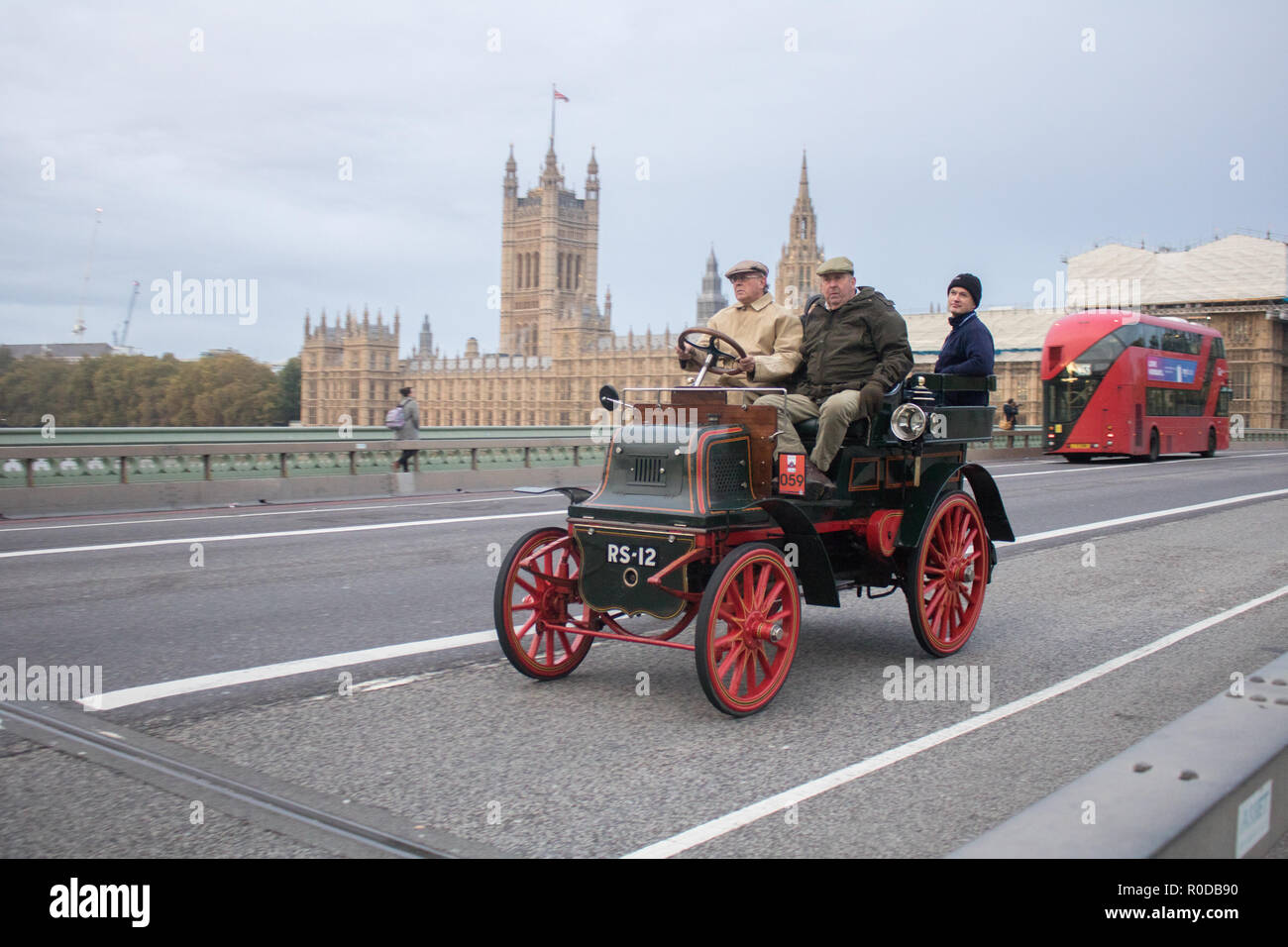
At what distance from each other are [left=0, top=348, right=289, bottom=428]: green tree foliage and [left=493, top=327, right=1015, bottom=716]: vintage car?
51.6ft

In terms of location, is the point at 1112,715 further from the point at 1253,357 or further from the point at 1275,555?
the point at 1253,357

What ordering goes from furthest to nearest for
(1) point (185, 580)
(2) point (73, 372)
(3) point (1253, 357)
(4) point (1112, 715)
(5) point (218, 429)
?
(3) point (1253, 357), (2) point (73, 372), (5) point (218, 429), (1) point (185, 580), (4) point (1112, 715)

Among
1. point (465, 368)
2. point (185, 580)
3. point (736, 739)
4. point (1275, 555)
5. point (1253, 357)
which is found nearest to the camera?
point (736, 739)

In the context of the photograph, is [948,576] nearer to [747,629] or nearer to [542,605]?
[747,629]

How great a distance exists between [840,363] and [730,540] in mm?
1455

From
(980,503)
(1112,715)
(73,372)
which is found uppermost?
(73,372)

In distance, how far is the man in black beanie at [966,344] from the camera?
6824 mm

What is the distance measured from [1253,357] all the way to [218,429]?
3154 inches

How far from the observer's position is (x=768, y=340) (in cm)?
610

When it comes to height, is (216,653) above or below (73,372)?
below

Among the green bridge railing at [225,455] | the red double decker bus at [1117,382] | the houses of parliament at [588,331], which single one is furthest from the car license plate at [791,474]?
the houses of parliament at [588,331]

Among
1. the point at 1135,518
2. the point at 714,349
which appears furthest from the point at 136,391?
the point at 714,349
